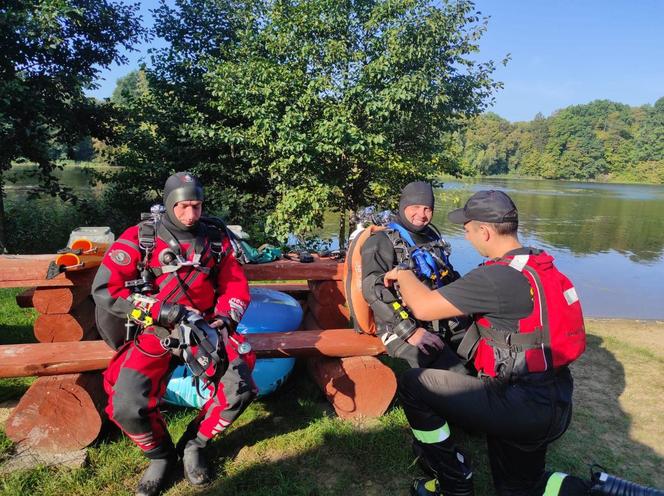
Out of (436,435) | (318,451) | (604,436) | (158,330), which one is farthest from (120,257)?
(604,436)

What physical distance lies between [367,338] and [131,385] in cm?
194

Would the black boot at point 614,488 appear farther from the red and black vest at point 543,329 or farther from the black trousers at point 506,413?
the red and black vest at point 543,329

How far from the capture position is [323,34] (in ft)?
29.4

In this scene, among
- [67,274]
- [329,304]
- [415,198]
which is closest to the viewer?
[415,198]

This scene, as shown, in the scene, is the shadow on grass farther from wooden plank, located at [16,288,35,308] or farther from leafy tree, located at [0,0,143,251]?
leafy tree, located at [0,0,143,251]

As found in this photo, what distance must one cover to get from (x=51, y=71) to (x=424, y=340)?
33.4ft

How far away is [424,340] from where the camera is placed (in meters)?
3.29

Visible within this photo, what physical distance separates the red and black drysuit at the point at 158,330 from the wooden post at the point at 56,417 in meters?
0.46

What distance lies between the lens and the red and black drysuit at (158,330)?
116 inches

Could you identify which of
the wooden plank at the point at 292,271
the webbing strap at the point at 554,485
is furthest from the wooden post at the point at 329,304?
the webbing strap at the point at 554,485

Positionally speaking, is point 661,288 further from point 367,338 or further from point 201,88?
point 201,88

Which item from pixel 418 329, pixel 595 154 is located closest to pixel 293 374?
pixel 418 329

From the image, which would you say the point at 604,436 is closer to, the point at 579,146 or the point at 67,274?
the point at 67,274

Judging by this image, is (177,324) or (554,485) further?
(177,324)
